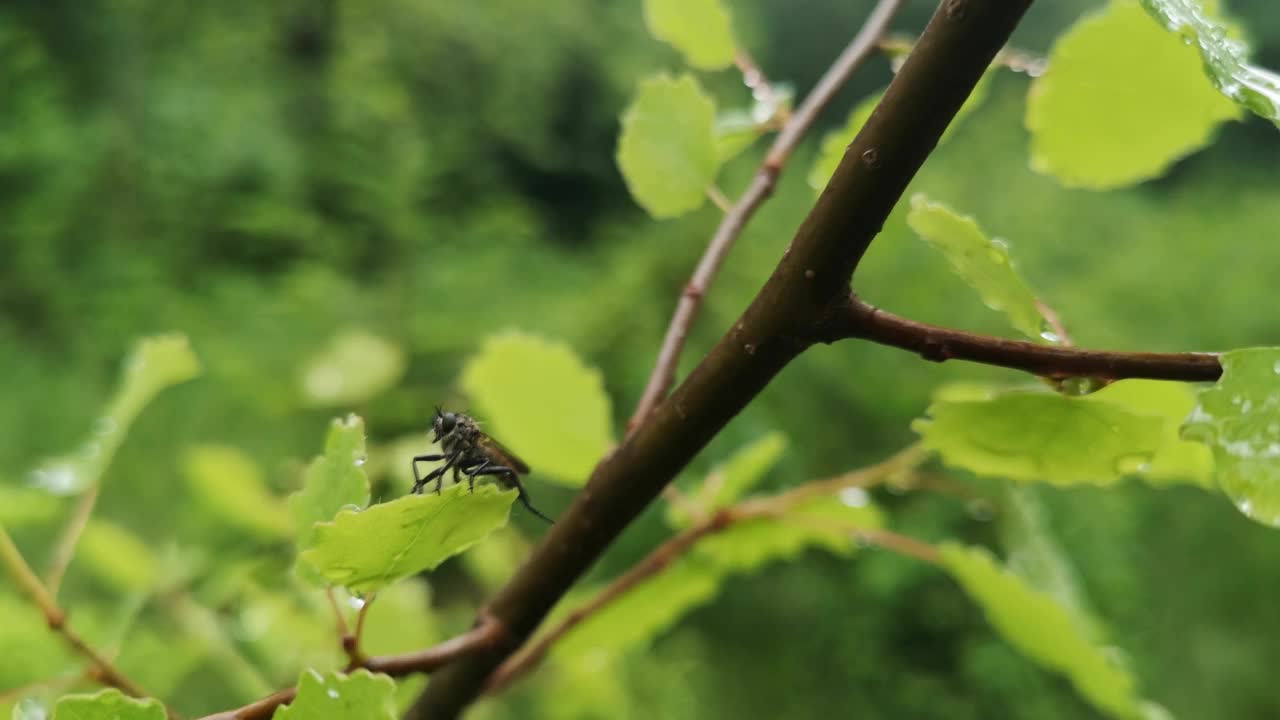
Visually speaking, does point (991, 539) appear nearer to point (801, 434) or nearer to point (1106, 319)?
point (801, 434)

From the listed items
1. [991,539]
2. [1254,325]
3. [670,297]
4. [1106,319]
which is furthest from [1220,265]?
[670,297]

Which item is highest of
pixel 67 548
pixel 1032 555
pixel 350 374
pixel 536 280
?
pixel 67 548

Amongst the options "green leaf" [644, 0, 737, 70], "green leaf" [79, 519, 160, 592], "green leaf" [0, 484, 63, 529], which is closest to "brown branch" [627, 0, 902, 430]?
"green leaf" [644, 0, 737, 70]

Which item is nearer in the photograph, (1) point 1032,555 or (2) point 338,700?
(2) point 338,700

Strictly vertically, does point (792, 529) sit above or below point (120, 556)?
above

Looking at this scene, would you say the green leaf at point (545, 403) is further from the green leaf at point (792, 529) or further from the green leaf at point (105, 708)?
the green leaf at point (105, 708)

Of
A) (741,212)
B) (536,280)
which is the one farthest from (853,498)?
(536,280)

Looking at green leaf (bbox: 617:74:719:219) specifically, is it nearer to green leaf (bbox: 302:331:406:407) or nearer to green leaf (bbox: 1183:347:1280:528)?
green leaf (bbox: 1183:347:1280:528)

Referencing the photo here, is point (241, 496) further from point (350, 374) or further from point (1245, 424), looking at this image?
point (1245, 424)
